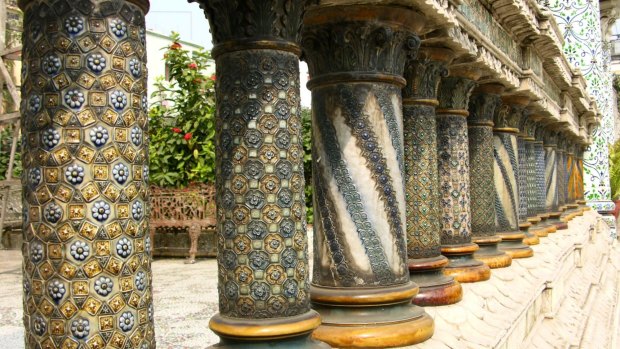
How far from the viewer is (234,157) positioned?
280 cm

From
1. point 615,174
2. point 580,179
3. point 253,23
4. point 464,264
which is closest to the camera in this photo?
point 253,23

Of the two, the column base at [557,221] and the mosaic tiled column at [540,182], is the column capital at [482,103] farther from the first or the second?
the column base at [557,221]

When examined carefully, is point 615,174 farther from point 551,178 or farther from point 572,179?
point 551,178

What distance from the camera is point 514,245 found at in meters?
7.23

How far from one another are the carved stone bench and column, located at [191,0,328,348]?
645cm

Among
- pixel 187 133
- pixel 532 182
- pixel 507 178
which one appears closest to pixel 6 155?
pixel 187 133

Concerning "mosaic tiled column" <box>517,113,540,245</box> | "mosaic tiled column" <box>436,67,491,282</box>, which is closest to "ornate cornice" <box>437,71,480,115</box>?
"mosaic tiled column" <box>436,67,491,282</box>

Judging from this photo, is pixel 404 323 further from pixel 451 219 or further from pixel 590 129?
pixel 590 129

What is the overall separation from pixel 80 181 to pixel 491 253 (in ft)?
16.8

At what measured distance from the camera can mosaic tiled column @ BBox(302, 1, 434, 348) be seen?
3480 mm

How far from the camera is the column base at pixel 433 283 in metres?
4.45

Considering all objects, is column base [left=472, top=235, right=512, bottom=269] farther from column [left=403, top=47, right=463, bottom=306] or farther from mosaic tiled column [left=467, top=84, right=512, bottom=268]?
column [left=403, top=47, right=463, bottom=306]

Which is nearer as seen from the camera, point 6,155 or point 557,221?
point 557,221

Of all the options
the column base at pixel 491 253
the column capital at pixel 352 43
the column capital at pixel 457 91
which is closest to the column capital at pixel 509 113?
the column base at pixel 491 253
